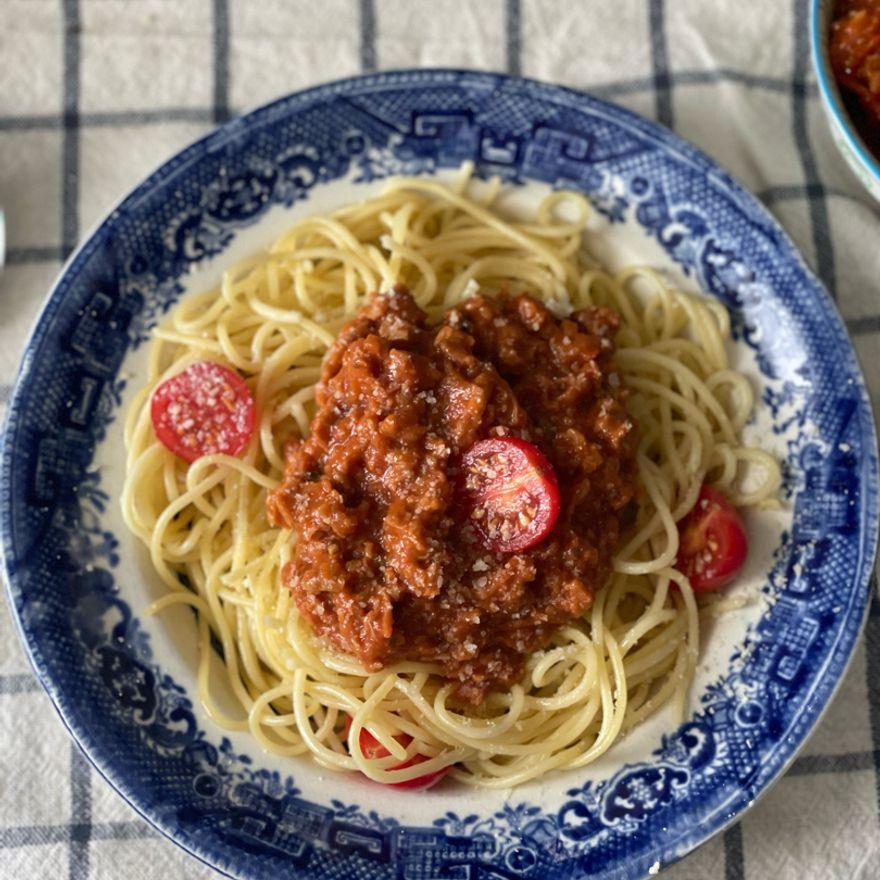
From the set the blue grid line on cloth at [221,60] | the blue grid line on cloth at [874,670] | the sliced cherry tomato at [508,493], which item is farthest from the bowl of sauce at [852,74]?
the blue grid line on cloth at [221,60]

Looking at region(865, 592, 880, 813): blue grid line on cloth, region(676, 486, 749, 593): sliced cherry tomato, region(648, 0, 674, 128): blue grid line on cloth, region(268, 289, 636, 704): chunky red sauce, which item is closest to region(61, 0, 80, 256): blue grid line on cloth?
region(268, 289, 636, 704): chunky red sauce

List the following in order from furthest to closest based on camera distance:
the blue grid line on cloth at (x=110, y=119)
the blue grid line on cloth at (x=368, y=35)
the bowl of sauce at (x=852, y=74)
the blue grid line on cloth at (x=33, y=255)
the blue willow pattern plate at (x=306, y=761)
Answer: the blue grid line on cloth at (x=368, y=35) < the blue grid line on cloth at (x=110, y=119) < the blue grid line on cloth at (x=33, y=255) < the bowl of sauce at (x=852, y=74) < the blue willow pattern plate at (x=306, y=761)

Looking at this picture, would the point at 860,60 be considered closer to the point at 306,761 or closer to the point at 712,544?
the point at 712,544

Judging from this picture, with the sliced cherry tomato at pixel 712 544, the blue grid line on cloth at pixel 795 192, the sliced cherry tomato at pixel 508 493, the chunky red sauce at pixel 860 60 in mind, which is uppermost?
the chunky red sauce at pixel 860 60

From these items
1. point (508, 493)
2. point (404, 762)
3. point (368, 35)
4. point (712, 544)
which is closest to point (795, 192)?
point (712, 544)

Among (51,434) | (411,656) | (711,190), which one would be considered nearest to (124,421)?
(51,434)

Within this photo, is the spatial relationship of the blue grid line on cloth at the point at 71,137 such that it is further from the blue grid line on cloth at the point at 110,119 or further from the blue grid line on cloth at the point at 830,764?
the blue grid line on cloth at the point at 830,764

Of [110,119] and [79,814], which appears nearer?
[79,814]

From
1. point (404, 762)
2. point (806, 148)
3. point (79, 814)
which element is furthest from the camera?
point (806, 148)
